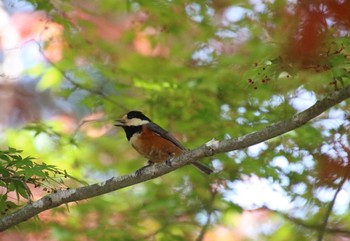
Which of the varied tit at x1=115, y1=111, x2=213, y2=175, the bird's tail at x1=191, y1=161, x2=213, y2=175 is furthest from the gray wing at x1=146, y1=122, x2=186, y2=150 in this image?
the bird's tail at x1=191, y1=161, x2=213, y2=175

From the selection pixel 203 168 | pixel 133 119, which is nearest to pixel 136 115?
pixel 133 119

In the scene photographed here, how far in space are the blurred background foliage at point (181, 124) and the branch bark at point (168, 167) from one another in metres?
0.08

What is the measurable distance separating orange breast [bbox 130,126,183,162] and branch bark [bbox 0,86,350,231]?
40.6 inches

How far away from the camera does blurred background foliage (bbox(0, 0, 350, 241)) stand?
3.73 meters

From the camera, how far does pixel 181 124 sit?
4.42 metres

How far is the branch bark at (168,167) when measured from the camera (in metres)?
2.82

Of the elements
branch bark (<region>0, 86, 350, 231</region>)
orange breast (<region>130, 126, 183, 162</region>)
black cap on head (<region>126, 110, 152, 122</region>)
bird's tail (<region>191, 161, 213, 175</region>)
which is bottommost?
branch bark (<region>0, 86, 350, 231</region>)

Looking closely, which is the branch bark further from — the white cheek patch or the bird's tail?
the white cheek patch

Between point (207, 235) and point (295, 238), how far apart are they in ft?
3.44

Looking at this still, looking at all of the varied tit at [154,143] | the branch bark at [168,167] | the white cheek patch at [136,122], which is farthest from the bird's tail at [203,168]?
the branch bark at [168,167]

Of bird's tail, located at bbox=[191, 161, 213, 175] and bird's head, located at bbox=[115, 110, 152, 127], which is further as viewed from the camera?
bird's head, located at bbox=[115, 110, 152, 127]

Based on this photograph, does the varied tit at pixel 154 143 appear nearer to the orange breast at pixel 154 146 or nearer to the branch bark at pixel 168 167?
the orange breast at pixel 154 146

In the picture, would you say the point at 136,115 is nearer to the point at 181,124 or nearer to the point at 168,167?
the point at 181,124

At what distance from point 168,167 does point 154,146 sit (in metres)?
1.18
